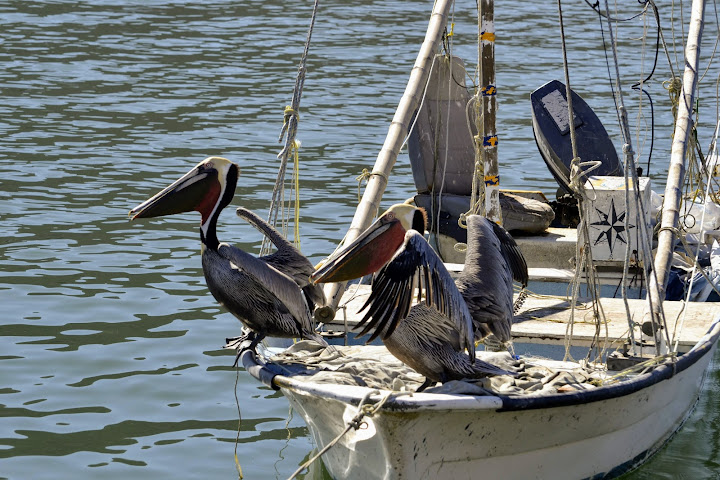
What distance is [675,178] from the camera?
878cm

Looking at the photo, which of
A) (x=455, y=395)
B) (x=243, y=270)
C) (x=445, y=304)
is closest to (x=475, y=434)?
(x=455, y=395)

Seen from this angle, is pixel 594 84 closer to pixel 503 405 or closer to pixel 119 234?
pixel 119 234

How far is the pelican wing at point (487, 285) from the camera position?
21.7ft

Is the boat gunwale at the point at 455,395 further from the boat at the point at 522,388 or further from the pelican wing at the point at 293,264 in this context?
the pelican wing at the point at 293,264

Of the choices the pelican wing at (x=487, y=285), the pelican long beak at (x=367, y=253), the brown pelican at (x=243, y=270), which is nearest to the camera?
the pelican long beak at (x=367, y=253)

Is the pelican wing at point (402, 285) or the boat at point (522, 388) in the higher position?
the pelican wing at point (402, 285)

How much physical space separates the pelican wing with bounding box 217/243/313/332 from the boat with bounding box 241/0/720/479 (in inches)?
13.8

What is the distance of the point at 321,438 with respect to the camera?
22.2 ft

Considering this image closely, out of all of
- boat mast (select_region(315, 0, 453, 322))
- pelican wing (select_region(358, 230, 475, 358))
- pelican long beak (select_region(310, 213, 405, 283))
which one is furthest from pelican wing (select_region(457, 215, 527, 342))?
boat mast (select_region(315, 0, 453, 322))

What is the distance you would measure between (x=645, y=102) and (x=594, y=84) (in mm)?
1358

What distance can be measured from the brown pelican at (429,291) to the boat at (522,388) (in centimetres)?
20

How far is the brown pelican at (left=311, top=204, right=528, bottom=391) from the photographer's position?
5.74 m

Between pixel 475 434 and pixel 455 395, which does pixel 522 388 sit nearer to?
pixel 475 434

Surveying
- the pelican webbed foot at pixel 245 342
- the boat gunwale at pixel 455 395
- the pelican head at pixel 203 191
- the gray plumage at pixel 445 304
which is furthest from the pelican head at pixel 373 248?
the pelican head at pixel 203 191
